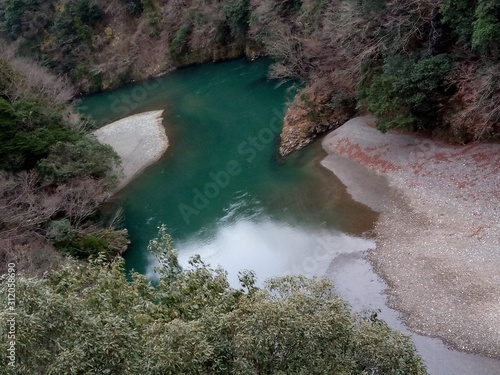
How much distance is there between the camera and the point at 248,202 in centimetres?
2211

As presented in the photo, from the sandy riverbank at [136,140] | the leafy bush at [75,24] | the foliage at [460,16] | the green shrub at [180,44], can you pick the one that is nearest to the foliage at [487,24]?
the foliage at [460,16]

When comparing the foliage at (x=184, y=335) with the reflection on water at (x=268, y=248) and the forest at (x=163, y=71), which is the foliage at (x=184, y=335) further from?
the reflection on water at (x=268, y=248)

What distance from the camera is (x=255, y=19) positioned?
1415 inches

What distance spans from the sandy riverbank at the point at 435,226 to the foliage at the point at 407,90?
1.18 m

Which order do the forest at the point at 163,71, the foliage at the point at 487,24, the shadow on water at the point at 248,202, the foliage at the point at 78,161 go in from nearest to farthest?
1. the forest at the point at 163,71
2. the foliage at the point at 487,24
3. the shadow on water at the point at 248,202
4. the foliage at the point at 78,161

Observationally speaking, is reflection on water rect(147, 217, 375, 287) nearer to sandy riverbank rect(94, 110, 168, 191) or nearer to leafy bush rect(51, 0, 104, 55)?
sandy riverbank rect(94, 110, 168, 191)

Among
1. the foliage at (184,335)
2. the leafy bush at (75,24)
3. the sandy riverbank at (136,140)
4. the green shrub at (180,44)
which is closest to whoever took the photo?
the foliage at (184,335)

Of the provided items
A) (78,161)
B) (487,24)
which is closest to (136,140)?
(78,161)

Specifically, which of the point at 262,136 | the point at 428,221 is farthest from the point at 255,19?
the point at 428,221

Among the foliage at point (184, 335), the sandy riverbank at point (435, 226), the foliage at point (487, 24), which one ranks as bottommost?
the sandy riverbank at point (435, 226)

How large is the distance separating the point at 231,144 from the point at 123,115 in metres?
14.9

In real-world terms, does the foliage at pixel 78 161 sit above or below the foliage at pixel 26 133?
below

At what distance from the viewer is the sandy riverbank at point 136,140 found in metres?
29.2

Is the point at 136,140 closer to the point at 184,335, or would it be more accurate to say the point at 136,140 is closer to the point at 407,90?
the point at 407,90
